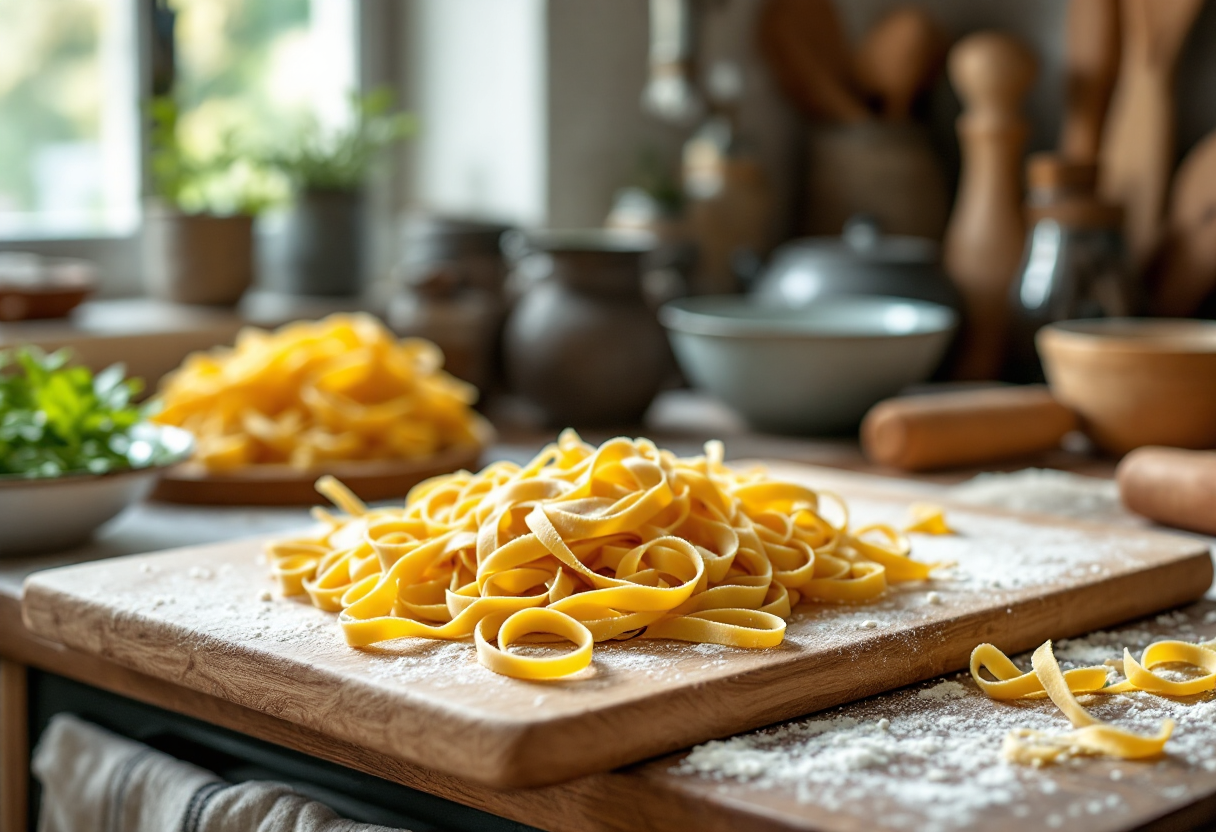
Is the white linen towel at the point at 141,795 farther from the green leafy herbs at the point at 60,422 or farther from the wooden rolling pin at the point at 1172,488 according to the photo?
the wooden rolling pin at the point at 1172,488

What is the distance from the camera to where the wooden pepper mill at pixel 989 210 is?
7.54 feet

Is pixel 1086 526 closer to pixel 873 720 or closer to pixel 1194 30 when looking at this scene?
pixel 873 720

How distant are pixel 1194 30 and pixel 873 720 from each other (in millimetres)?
1805

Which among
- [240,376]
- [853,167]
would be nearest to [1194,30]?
[853,167]

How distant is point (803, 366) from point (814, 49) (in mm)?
1086

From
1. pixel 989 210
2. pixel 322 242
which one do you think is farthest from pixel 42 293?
pixel 989 210

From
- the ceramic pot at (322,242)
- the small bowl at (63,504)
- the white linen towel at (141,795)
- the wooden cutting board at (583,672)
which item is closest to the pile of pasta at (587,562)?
the wooden cutting board at (583,672)

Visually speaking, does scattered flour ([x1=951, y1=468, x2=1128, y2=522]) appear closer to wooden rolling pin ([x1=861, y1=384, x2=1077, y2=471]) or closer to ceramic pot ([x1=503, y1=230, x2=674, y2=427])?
wooden rolling pin ([x1=861, y1=384, x2=1077, y2=471])

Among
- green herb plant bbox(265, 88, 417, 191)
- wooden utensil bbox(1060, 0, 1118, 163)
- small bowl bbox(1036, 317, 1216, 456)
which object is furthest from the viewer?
wooden utensil bbox(1060, 0, 1118, 163)

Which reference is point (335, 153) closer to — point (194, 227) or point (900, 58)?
point (194, 227)

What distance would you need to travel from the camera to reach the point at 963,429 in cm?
165

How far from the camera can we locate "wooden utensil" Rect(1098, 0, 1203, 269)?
2145 mm

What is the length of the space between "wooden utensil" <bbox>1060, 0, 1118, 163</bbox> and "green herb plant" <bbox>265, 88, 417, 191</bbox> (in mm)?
1073

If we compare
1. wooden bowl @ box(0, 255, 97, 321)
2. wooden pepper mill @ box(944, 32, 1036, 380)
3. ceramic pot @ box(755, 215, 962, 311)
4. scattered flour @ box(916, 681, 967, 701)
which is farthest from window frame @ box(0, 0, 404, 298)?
→ scattered flour @ box(916, 681, 967, 701)
